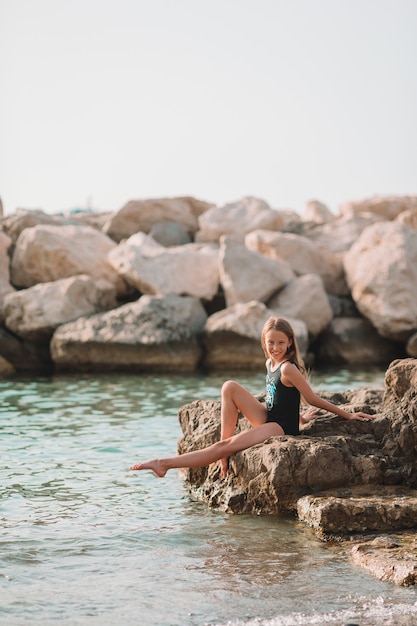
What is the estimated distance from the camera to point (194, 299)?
2253cm

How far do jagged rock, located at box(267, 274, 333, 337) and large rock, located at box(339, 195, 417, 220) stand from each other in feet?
39.6

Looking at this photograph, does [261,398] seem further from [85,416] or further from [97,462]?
[85,416]

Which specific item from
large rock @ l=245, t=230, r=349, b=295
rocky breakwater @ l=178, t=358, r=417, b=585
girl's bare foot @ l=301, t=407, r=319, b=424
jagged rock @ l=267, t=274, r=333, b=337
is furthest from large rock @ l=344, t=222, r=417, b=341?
girl's bare foot @ l=301, t=407, r=319, b=424

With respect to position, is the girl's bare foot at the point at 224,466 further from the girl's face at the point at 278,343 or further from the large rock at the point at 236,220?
the large rock at the point at 236,220

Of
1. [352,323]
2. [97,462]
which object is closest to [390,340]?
[352,323]

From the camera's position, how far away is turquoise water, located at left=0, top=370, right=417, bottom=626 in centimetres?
562

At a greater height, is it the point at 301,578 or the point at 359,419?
the point at 359,419

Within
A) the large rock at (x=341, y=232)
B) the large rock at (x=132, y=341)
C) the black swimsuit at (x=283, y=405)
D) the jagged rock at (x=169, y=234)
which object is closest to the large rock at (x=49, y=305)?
the large rock at (x=132, y=341)

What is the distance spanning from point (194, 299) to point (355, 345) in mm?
4128

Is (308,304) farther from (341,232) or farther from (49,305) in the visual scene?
(341,232)

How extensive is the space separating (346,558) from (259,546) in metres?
0.71

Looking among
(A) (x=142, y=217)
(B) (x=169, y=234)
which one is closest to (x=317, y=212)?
(A) (x=142, y=217)

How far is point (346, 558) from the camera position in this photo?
6605mm

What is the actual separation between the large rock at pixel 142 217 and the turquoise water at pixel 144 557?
16666 mm
